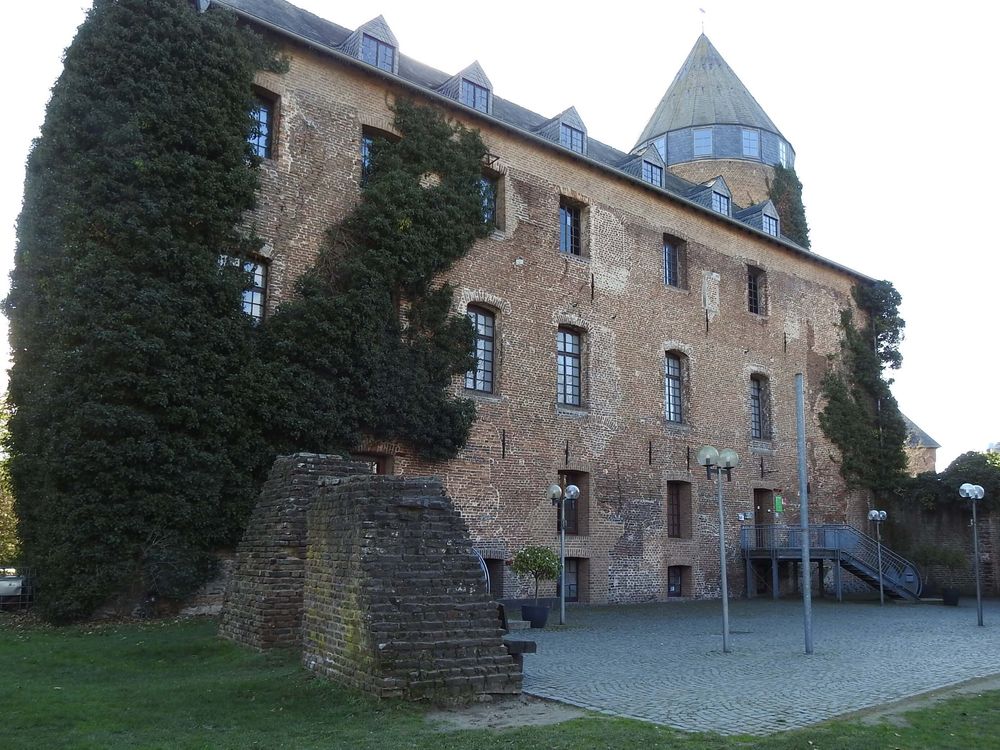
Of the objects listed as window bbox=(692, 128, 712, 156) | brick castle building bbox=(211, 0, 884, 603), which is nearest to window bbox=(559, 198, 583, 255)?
brick castle building bbox=(211, 0, 884, 603)

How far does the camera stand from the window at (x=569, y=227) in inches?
849

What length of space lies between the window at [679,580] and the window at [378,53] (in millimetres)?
14050

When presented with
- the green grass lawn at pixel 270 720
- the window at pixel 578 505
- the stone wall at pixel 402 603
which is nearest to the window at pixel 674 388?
the window at pixel 578 505

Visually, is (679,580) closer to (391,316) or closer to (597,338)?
(597,338)

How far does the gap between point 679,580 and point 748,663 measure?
39.3 ft

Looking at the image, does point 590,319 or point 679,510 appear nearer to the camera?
point 590,319

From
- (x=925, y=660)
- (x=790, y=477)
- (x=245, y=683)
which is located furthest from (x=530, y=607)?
(x=790, y=477)

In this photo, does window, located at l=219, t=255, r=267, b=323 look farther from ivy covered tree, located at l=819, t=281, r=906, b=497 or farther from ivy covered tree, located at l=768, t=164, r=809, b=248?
ivy covered tree, located at l=768, t=164, r=809, b=248

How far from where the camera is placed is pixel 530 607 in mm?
15031

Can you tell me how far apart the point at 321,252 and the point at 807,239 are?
20.5 meters

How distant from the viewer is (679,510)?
75.6 feet

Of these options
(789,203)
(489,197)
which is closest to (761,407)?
(789,203)

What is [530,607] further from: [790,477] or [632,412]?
[790,477]

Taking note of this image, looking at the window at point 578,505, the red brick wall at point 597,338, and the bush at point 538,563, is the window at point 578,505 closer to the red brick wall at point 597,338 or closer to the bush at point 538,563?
the red brick wall at point 597,338
